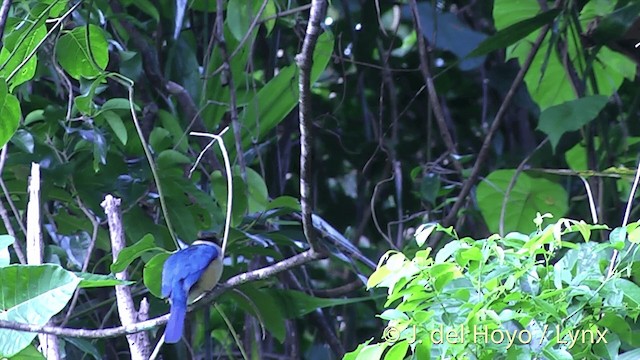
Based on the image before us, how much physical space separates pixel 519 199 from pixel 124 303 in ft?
4.86

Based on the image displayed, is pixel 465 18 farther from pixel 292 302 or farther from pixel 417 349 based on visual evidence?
pixel 417 349

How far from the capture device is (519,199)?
11.0 ft

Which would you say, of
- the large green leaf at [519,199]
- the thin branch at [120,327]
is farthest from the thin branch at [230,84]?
the large green leaf at [519,199]

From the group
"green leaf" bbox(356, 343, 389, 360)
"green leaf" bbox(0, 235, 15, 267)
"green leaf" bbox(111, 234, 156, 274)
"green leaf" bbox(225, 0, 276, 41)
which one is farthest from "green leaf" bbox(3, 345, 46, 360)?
"green leaf" bbox(225, 0, 276, 41)

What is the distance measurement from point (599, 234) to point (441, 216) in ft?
1.92

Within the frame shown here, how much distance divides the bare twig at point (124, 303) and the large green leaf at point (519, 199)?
1.26m

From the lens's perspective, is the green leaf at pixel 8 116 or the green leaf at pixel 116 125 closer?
the green leaf at pixel 8 116

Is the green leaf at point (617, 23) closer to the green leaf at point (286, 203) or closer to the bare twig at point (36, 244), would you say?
the green leaf at point (286, 203)

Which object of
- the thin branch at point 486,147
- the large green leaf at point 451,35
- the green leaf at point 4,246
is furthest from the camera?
the large green leaf at point 451,35

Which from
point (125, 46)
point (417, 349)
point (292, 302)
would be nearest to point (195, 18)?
point (125, 46)

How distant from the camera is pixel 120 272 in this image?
2.39 m

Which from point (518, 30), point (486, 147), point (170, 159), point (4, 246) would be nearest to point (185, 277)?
point (170, 159)

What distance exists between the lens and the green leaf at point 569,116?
2912 mm

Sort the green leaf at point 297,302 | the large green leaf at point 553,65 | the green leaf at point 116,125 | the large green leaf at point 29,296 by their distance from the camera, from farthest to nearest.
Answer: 1. the large green leaf at point 553,65
2. the green leaf at point 297,302
3. the green leaf at point 116,125
4. the large green leaf at point 29,296
